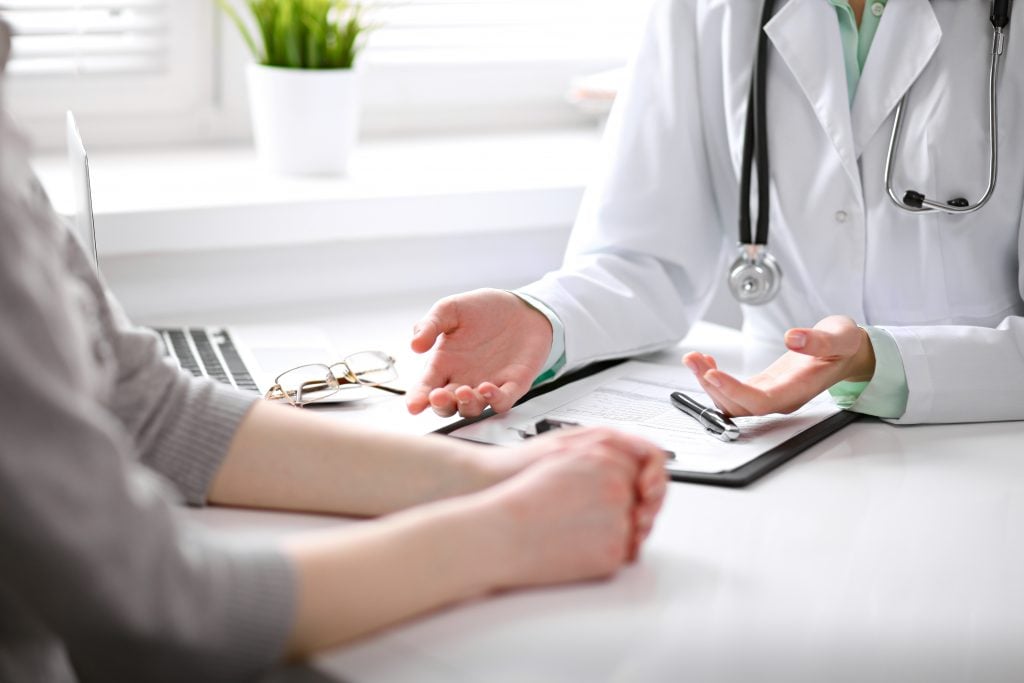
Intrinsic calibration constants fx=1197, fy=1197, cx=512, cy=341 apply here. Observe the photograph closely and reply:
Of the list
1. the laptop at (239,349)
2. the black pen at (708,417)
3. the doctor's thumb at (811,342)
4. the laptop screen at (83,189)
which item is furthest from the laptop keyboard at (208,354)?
the doctor's thumb at (811,342)

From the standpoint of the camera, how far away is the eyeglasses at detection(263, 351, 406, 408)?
1139 millimetres

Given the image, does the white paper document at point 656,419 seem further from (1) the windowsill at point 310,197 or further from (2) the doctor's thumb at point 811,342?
(1) the windowsill at point 310,197

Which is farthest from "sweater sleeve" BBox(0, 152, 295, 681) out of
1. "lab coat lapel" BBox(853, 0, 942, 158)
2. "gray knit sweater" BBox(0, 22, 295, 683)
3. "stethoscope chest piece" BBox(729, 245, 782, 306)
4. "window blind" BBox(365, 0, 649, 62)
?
"window blind" BBox(365, 0, 649, 62)

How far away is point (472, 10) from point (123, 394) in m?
1.41

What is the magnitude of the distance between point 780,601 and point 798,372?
0.39 metres

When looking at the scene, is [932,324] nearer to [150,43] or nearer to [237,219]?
[237,219]

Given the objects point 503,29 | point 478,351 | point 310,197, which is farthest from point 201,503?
point 503,29

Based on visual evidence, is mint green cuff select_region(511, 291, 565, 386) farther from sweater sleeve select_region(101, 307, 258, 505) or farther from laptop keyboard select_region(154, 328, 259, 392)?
sweater sleeve select_region(101, 307, 258, 505)

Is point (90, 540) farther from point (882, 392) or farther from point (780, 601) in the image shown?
point (882, 392)

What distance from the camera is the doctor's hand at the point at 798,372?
1.08m

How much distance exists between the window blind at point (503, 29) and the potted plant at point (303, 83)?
9.9 inches

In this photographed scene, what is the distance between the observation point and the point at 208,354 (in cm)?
129

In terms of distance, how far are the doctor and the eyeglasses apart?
0.10 m

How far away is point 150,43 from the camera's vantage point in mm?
1820
